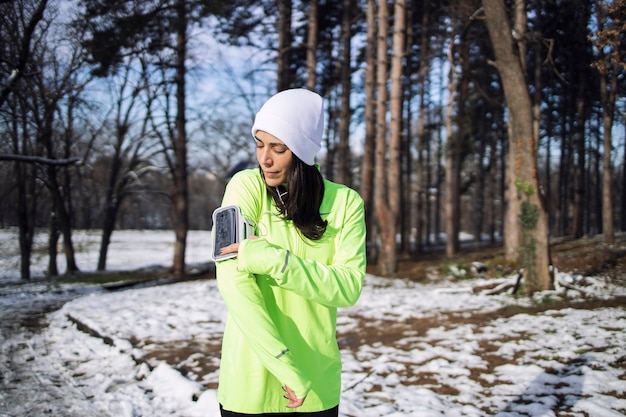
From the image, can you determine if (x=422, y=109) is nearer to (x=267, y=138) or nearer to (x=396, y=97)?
(x=396, y=97)

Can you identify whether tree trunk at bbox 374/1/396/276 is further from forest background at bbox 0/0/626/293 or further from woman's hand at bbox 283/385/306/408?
woman's hand at bbox 283/385/306/408

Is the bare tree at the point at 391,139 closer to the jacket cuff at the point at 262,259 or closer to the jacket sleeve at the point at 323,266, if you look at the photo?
the jacket sleeve at the point at 323,266

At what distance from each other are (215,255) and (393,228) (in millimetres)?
13769

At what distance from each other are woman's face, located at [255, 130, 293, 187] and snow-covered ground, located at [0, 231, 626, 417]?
131 inches

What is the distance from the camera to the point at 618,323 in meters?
7.35

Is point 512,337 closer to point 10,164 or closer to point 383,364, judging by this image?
point 383,364

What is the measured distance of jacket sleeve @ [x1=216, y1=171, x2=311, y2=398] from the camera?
Result: 1668mm

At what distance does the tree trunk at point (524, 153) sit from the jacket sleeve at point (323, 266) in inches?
347

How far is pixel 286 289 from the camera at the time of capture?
171cm

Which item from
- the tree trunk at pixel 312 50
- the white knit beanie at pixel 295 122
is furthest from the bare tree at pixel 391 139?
the white knit beanie at pixel 295 122

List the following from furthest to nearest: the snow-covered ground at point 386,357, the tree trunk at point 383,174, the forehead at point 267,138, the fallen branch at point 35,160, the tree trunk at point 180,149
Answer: the tree trunk at point 180,149
the tree trunk at point 383,174
the fallen branch at point 35,160
the snow-covered ground at point 386,357
the forehead at point 267,138

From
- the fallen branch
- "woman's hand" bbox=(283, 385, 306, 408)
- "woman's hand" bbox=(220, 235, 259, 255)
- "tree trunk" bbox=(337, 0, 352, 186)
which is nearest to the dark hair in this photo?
"woman's hand" bbox=(220, 235, 259, 255)

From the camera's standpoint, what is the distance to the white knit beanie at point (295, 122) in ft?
5.85

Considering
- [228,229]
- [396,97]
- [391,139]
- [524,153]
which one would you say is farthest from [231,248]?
[391,139]
